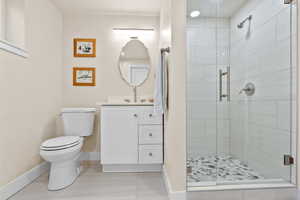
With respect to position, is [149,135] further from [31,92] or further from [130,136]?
A: [31,92]

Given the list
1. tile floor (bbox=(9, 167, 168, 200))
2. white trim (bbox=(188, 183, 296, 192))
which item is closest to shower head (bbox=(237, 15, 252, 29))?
white trim (bbox=(188, 183, 296, 192))

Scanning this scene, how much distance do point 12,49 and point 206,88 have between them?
1.90 m

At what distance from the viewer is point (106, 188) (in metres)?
1.73

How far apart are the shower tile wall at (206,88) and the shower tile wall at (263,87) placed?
14 centimetres

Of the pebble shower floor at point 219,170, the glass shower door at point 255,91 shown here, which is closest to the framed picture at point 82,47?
the glass shower door at point 255,91

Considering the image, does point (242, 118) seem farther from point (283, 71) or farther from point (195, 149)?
point (195, 149)

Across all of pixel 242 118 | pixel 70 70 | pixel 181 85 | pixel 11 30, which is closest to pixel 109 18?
pixel 70 70

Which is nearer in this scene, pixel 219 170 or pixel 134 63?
pixel 219 170

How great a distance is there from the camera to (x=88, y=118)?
2205mm

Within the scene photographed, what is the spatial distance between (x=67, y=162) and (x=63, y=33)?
1.86 m

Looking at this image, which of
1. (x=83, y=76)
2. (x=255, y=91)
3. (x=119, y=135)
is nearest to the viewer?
(x=255, y=91)

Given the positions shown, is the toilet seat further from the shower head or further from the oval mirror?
the shower head

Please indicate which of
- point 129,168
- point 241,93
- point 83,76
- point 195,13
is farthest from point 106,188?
point 195,13

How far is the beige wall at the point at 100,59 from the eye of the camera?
255cm
